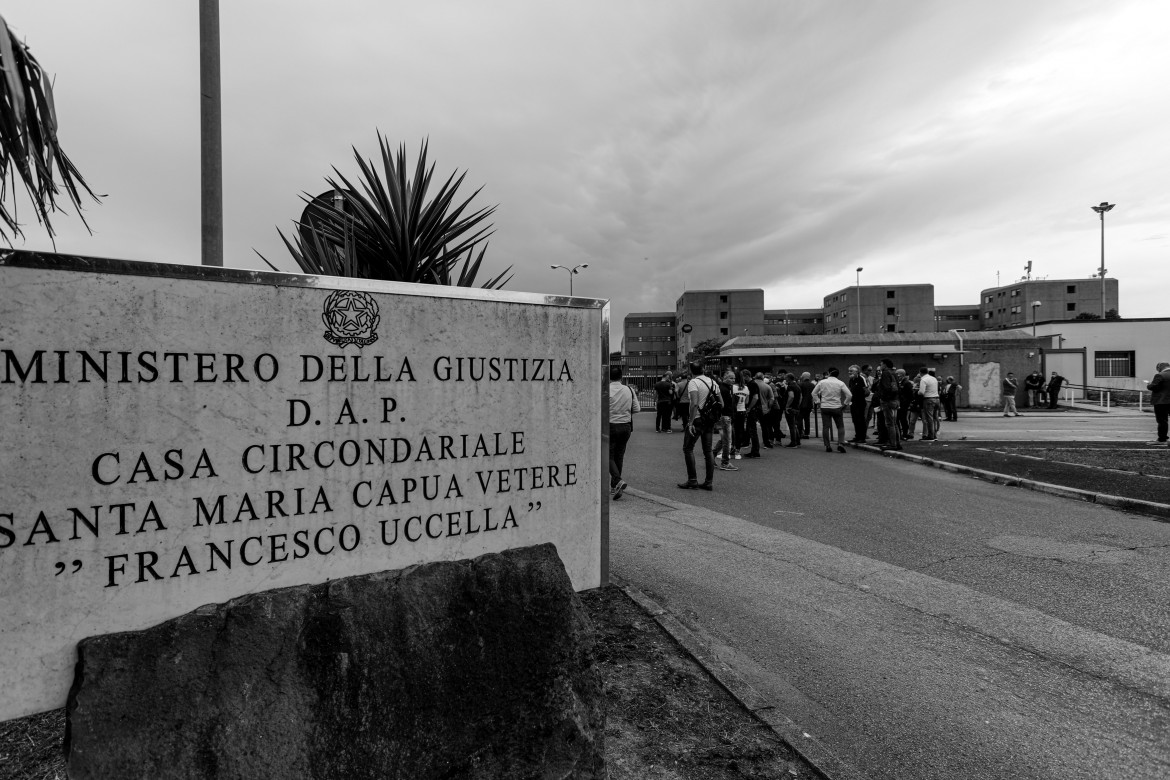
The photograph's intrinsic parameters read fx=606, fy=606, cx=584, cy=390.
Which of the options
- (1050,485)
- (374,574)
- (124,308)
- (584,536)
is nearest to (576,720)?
(584,536)

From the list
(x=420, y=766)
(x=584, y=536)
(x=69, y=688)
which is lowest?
(x=420, y=766)

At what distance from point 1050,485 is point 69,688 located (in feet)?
34.1

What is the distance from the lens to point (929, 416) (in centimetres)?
1448

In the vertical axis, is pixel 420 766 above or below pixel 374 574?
below

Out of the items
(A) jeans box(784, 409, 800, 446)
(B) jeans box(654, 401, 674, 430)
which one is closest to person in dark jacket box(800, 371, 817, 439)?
(A) jeans box(784, 409, 800, 446)

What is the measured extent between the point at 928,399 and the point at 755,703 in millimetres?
13599

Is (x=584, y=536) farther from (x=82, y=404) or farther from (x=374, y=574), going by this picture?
(x=82, y=404)

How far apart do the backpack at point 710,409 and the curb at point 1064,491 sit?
4498mm

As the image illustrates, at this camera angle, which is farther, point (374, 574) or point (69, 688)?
point (374, 574)

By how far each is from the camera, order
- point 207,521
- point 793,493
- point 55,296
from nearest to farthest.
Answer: point 55,296, point 207,521, point 793,493

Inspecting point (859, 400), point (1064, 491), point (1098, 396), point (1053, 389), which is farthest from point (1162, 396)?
point (1098, 396)

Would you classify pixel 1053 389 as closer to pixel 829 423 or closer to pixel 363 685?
pixel 829 423

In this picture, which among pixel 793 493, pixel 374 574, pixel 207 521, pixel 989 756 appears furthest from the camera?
pixel 793 493

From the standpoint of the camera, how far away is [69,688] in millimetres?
1960
